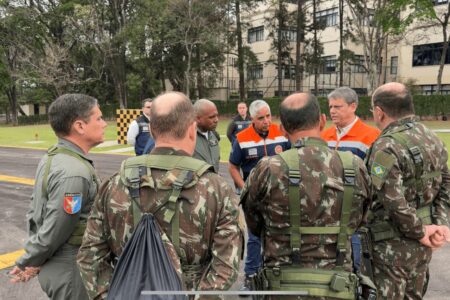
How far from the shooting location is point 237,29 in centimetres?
3344

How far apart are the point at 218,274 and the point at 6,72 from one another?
148 feet

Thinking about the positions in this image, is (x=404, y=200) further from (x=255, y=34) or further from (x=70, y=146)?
(x=255, y=34)

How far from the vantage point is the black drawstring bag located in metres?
1.58

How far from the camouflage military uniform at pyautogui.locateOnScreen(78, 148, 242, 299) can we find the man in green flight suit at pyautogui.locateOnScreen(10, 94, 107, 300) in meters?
0.39

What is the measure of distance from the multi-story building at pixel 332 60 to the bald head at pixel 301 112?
33573 millimetres

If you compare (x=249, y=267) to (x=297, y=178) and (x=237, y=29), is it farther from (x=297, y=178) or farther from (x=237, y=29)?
(x=237, y=29)

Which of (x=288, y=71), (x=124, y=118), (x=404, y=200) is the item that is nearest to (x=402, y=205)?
(x=404, y=200)

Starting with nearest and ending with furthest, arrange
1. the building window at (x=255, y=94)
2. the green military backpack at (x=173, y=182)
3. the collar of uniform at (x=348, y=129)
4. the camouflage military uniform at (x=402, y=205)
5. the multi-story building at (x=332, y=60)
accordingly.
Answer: the green military backpack at (x=173, y=182) < the camouflage military uniform at (x=402, y=205) < the collar of uniform at (x=348, y=129) < the multi-story building at (x=332, y=60) < the building window at (x=255, y=94)

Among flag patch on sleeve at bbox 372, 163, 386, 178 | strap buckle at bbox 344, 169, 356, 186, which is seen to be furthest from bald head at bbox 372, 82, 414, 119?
strap buckle at bbox 344, 169, 356, 186

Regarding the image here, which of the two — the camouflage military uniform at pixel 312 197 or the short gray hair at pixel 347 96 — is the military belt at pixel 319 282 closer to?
the camouflage military uniform at pixel 312 197

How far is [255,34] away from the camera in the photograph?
148ft

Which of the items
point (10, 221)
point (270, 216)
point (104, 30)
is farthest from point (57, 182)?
point (104, 30)

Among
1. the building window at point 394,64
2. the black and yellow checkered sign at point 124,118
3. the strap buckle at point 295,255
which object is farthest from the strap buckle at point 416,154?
the building window at point 394,64

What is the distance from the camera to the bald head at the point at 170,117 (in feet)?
5.88
